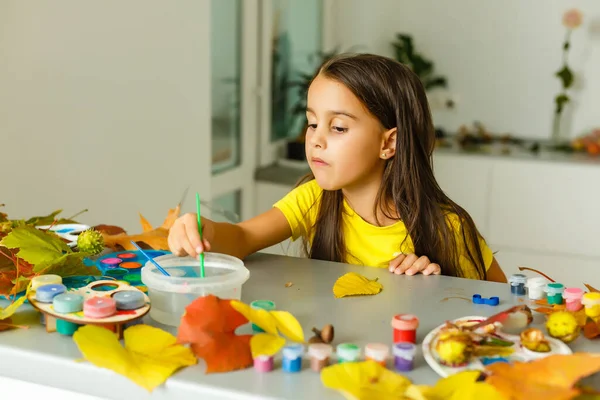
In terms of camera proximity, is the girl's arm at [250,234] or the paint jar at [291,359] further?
the girl's arm at [250,234]

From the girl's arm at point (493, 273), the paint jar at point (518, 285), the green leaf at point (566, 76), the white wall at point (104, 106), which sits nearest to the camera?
the paint jar at point (518, 285)

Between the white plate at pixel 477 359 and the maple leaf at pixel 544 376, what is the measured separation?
35 millimetres

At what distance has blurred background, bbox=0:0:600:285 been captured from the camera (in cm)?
200

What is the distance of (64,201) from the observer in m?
2.08

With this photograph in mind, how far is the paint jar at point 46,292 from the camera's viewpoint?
89 centimetres

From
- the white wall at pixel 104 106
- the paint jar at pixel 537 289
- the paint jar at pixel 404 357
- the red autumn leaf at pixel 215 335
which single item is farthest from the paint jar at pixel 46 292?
the white wall at pixel 104 106

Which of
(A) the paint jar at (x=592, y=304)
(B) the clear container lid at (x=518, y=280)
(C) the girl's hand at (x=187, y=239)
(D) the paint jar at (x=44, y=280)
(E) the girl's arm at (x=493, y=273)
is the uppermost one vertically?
(C) the girl's hand at (x=187, y=239)

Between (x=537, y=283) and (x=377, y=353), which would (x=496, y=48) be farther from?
(x=377, y=353)

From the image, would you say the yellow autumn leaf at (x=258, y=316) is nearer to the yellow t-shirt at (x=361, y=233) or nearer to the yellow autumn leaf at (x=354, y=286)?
the yellow autumn leaf at (x=354, y=286)

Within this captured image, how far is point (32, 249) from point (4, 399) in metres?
0.24

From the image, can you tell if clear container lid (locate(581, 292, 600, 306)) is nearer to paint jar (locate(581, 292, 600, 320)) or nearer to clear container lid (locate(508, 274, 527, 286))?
paint jar (locate(581, 292, 600, 320))

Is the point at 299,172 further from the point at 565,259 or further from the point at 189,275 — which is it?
the point at 189,275

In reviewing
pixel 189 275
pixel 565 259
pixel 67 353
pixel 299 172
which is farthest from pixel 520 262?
pixel 67 353

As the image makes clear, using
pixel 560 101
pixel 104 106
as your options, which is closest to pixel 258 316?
pixel 104 106
